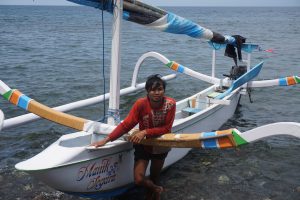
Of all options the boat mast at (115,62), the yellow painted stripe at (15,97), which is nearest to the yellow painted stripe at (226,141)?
the boat mast at (115,62)

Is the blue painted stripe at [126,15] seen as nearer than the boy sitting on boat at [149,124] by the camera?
No

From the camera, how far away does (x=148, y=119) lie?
4.39 m

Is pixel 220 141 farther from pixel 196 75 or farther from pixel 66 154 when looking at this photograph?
pixel 196 75

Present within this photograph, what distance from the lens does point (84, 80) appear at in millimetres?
13195

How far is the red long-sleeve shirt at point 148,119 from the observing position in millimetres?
4254

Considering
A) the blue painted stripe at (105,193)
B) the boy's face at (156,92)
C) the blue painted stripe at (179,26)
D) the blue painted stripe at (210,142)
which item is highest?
the blue painted stripe at (179,26)

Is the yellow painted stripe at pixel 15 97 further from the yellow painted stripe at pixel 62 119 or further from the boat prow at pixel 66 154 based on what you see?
the boat prow at pixel 66 154

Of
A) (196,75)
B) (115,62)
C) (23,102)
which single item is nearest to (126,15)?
(115,62)

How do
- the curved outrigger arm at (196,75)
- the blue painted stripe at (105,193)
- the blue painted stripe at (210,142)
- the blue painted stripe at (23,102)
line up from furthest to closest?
the curved outrigger arm at (196,75), the blue painted stripe at (23,102), the blue painted stripe at (105,193), the blue painted stripe at (210,142)

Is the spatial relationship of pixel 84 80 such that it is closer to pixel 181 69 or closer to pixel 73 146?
pixel 181 69

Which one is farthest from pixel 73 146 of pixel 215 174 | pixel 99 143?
pixel 215 174

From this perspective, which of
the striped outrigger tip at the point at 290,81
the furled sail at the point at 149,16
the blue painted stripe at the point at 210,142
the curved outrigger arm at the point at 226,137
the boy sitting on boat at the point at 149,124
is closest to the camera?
the curved outrigger arm at the point at 226,137

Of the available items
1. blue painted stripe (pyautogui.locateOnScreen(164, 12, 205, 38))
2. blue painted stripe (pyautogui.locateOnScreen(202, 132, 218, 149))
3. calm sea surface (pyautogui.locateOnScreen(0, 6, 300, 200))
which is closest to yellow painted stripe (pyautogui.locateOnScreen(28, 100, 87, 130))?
calm sea surface (pyautogui.locateOnScreen(0, 6, 300, 200))

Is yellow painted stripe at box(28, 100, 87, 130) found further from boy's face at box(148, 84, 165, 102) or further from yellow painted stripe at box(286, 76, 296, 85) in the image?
yellow painted stripe at box(286, 76, 296, 85)
